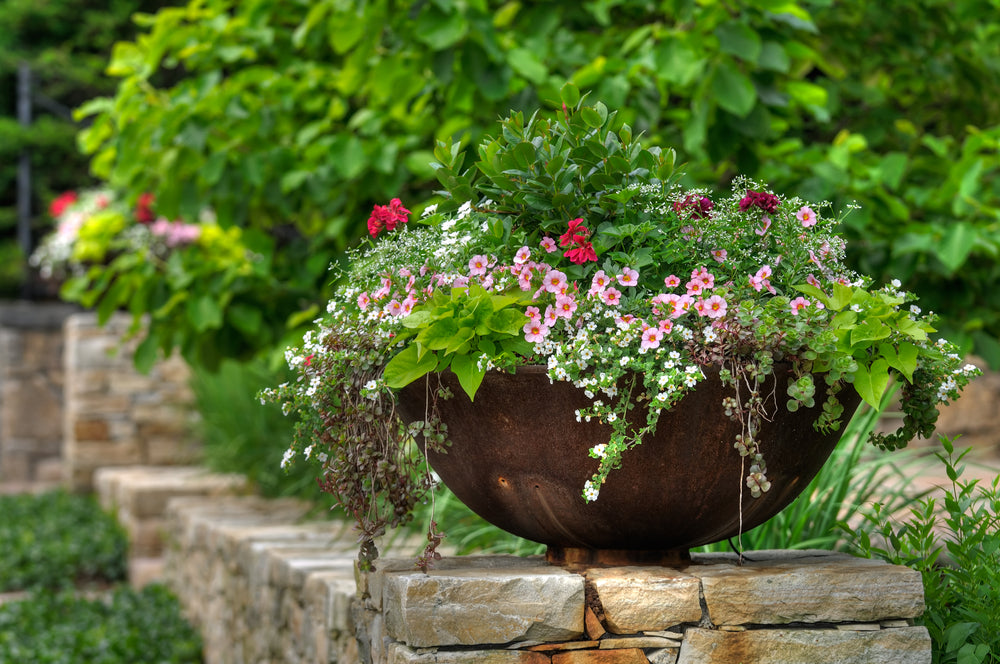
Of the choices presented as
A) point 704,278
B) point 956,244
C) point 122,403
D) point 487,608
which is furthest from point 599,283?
point 122,403

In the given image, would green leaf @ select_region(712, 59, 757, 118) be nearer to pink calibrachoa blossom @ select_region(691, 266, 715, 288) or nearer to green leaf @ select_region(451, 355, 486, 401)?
pink calibrachoa blossom @ select_region(691, 266, 715, 288)

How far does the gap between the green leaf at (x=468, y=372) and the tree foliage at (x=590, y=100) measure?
120cm

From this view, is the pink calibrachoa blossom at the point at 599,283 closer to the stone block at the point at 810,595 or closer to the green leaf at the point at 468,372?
the green leaf at the point at 468,372

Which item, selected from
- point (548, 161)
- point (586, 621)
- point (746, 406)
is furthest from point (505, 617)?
point (548, 161)

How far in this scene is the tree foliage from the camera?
104 inches

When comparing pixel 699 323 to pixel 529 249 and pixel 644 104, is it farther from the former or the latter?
pixel 644 104

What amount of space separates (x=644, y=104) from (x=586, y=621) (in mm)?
1714

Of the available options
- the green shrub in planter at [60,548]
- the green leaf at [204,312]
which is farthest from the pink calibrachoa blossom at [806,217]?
the green shrub in planter at [60,548]

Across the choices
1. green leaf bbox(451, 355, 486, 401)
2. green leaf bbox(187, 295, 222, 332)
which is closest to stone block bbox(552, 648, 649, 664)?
green leaf bbox(451, 355, 486, 401)

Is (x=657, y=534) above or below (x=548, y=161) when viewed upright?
below

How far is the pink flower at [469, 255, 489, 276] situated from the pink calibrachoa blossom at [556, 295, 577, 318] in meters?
0.13

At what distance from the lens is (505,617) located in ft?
4.63

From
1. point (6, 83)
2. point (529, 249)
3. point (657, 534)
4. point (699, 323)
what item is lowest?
point (657, 534)

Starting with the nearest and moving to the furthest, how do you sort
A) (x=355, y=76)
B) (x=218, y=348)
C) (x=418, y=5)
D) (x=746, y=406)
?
1. (x=746, y=406)
2. (x=418, y=5)
3. (x=355, y=76)
4. (x=218, y=348)
